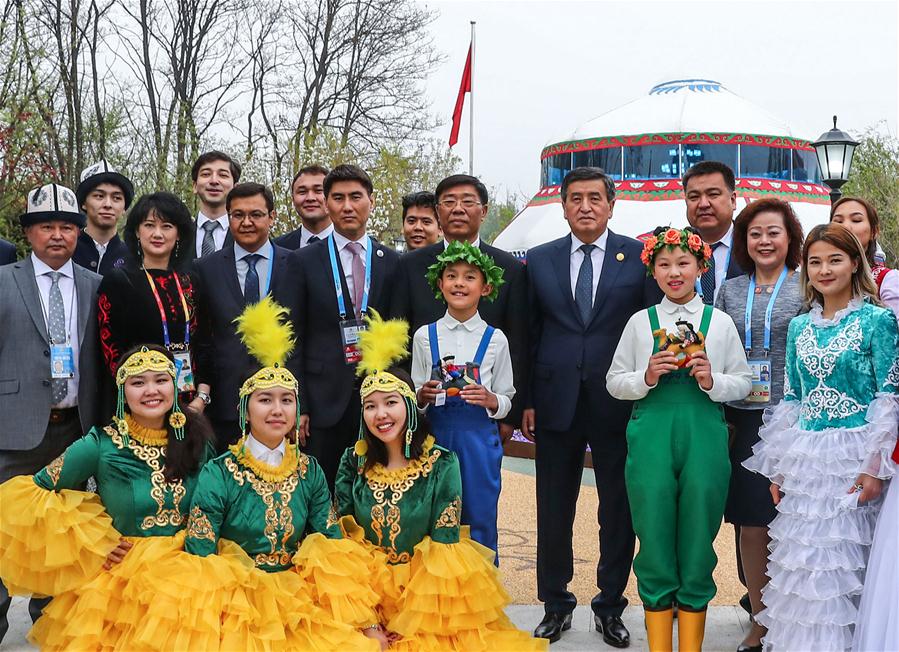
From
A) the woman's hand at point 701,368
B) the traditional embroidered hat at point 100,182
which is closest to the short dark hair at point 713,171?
the woman's hand at point 701,368

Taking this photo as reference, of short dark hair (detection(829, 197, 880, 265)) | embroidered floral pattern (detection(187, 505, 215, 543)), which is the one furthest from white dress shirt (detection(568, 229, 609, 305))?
embroidered floral pattern (detection(187, 505, 215, 543))

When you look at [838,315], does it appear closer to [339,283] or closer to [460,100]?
[339,283]

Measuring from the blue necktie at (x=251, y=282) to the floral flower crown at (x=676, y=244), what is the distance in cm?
195

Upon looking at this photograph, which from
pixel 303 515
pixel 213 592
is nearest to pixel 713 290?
pixel 303 515

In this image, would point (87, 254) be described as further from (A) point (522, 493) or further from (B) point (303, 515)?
(A) point (522, 493)

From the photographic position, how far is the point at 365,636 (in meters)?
3.83

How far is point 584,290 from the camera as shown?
452 cm

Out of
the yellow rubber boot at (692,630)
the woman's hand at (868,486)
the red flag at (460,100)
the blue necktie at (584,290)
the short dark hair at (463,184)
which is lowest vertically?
the yellow rubber boot at (692,630)

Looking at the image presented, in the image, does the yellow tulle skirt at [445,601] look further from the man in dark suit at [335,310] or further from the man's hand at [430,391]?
the man in dark suit at [335,310]

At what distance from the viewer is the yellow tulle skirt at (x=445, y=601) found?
387cm

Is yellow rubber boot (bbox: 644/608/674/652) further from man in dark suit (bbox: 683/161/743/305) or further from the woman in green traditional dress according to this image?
the woman in green traditional dress

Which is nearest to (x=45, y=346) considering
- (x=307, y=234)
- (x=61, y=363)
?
(x=61, y=363)

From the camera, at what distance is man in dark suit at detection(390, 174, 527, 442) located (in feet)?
15.1

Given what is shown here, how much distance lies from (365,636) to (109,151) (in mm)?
16706
